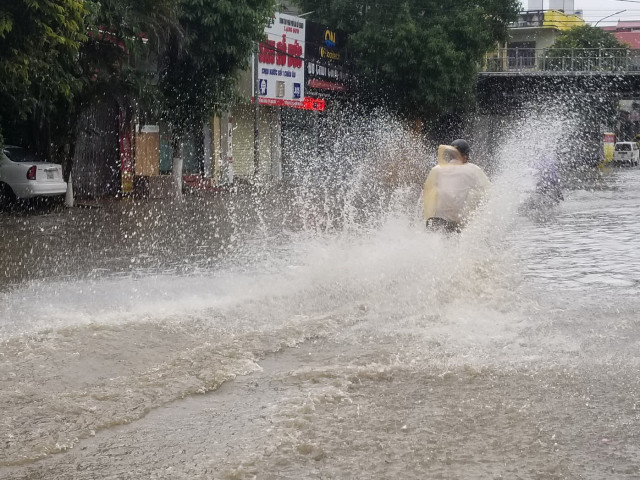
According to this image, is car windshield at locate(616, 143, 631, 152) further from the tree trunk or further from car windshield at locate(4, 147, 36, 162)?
car windshield at locate(4, 147, 36, 162)

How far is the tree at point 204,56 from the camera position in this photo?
23359 mm

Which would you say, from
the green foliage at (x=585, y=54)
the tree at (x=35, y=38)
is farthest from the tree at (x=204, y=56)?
the green foliage at (x=585, y=54)

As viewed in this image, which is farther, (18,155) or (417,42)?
(417,42)

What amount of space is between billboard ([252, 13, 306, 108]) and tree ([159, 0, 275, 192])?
678 centimetres

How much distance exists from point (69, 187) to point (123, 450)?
1830 cm

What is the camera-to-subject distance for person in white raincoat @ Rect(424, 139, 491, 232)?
9.30m

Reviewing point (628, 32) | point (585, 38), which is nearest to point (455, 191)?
point (585, 38)

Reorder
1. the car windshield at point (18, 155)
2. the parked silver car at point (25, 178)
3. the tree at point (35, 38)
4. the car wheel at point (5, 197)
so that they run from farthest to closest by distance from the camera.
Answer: the car windshield at point (18, 155) < the car wheel at point (5, 197) < the parked silver car at point (25, 178) < the tree at point (35, 38)

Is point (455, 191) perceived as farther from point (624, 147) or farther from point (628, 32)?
point (628, 32)

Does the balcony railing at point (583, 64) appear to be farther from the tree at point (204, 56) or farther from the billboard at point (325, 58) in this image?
the tree at point (204, 56)

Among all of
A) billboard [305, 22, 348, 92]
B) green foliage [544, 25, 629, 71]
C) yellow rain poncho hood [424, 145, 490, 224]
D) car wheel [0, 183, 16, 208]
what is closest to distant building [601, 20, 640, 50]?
green foliage [544, 25, 629, 71]

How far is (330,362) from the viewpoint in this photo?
244 inches

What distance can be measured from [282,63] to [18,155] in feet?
47.1

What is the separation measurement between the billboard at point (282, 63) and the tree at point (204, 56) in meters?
6.78
